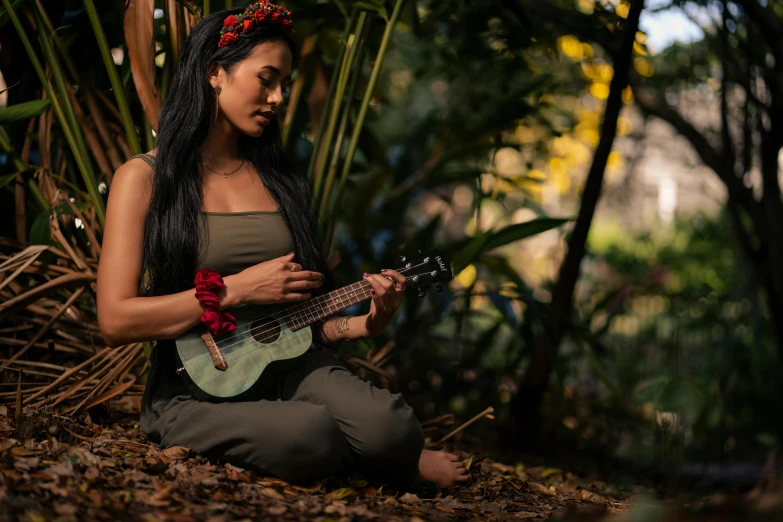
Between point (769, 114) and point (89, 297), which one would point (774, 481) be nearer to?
point (89, 297)

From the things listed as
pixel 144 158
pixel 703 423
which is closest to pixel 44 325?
pixel 144 158

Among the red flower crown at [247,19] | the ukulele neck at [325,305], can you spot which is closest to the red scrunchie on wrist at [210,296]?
the ukulele neck at [325,305]

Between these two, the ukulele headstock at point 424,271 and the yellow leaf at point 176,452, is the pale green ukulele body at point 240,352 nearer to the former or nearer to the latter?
the yellow leaf at point 176,452

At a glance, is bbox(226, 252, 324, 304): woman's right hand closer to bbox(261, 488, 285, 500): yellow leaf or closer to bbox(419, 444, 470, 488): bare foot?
bbox(261, 488, 285, 500): yellow leaf

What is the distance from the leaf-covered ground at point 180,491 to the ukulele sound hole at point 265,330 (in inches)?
10.6

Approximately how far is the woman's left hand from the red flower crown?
56 centimetres

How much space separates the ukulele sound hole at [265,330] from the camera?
170 cm

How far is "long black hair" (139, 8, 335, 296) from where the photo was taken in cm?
166

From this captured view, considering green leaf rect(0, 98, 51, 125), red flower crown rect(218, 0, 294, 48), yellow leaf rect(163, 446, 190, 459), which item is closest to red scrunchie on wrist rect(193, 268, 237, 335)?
yellow leaf rect(163, 446, 190, 459)

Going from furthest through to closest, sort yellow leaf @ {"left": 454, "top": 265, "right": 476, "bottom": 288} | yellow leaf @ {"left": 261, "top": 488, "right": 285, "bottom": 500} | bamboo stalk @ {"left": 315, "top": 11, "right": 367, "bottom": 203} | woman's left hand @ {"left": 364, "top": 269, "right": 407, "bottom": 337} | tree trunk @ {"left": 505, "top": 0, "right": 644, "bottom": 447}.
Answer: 1. yellow leaf @ {"left": 454, "top": 265, "right": 476, "bottom": 288}
2. tree trunk @ {"left": 505, "top": 0, "right": 644, "bottom": 447}
3. bamboo stalk @ {"left": 315, "top": 11, "right": 367, "bottom": 203}
4. woman's left hand @ {"left": 364, "top": 269, "right": 407, "bottom": 337}
5. yellow leaf @ {"left": 261, "top": 488, "right": 285, "bottom": 500}

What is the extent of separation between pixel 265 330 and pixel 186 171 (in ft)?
1.21

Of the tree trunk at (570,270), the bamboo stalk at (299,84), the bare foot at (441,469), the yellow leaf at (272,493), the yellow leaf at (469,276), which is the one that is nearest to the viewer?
the yellow leaf at (272,493)

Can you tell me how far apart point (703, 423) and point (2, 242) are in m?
2.32

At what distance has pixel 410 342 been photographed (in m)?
2.60
